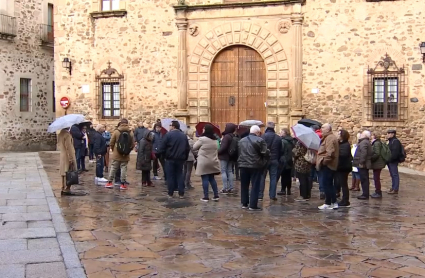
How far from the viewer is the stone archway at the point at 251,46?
19.9 m

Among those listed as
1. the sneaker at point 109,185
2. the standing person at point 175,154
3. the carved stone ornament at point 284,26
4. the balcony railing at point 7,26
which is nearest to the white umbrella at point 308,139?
the standing person at point 175,154

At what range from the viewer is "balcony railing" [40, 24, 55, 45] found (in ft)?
91.8

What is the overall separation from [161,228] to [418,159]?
42.9 feet

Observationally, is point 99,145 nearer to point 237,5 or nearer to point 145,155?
point 145,155

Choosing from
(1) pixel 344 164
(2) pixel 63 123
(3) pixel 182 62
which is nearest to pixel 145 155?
(2) pixel 63 123

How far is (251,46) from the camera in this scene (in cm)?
2014

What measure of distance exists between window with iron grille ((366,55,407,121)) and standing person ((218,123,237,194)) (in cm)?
864

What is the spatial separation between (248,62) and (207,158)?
10187 mm

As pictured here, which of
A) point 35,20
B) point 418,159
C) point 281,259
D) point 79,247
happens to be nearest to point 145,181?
point 79,247

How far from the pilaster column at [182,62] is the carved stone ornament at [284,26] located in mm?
3503

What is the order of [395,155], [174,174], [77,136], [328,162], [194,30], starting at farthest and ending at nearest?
[194,30]
[77,136]
[395,155]
[174,174]
[328,162]

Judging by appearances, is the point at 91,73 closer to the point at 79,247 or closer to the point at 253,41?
the point at 253,41

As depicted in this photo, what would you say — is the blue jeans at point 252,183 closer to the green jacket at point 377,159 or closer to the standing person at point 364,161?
the standing person at point 364,161

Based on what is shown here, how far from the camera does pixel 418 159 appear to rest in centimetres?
1864
